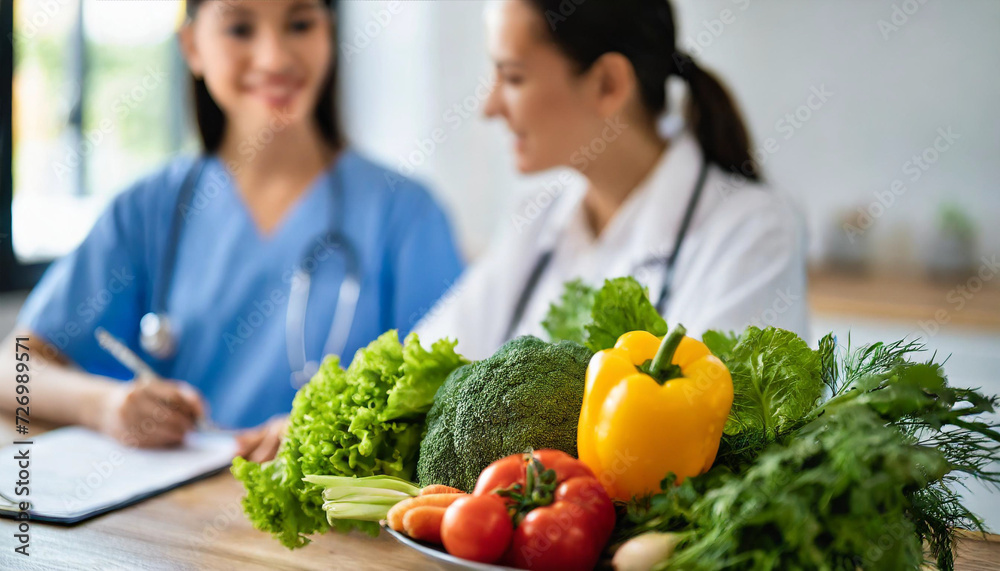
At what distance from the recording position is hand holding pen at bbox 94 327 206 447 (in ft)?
3.72

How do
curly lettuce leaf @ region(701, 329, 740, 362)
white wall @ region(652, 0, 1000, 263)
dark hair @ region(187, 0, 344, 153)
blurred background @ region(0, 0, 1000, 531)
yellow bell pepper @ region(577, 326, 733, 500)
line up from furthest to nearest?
white wall @ region(652, 0, 1000, 263)
blurred background @ region(0, 0, 1000, 531)
dark hair @ region(187, 0, 344, 153)
curly lettuce leaf @ region(701, 329, 740, 362)
yellow bell pepper @ region(577, 326, 733, 500)

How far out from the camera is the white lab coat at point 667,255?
1.32 m

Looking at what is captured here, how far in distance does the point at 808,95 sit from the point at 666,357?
2.71m

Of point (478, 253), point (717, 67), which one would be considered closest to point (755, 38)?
point (717, 67)

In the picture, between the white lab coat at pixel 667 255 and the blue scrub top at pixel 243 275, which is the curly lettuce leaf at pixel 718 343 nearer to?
the white lab coat at pixel 667 255

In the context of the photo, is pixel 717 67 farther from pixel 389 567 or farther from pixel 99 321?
pixel 389 567

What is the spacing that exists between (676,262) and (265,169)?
38.7 inches

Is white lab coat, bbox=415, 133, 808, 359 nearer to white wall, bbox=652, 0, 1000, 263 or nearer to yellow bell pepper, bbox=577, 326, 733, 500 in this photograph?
yellow bell pepper, bbox=577, 326, 733, 500

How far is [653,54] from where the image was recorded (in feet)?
4.79

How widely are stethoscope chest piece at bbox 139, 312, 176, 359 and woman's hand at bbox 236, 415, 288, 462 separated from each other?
22.9 inches

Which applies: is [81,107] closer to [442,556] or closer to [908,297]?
[442,556]

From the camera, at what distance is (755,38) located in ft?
9.82

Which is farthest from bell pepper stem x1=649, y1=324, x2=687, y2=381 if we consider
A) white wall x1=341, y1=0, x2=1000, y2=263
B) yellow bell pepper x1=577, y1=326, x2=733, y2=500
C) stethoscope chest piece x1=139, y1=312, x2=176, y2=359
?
white wall x1=341, y1=0, x2=1000, y2=263

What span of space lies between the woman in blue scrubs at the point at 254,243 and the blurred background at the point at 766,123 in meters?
0.82
